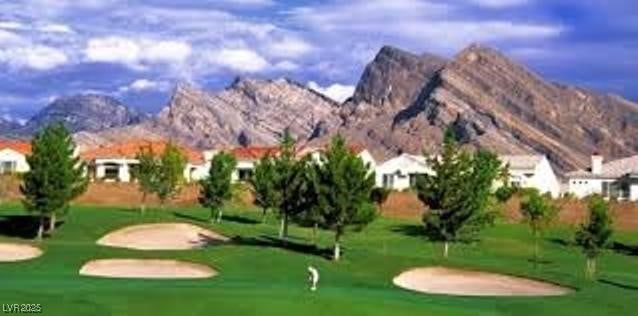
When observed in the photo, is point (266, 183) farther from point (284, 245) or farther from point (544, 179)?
point (544, 179)

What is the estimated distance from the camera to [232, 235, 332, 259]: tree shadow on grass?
68562 millimetres

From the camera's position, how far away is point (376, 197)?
10256cm

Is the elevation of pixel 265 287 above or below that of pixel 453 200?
below

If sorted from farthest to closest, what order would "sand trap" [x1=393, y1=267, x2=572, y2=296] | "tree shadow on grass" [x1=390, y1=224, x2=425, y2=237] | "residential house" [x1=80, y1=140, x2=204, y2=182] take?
1. "residential house" [x1=80, y1=140, x2=204, y2=182]
2. "tree shadow on grass" [x1=390, y1=224, x2=425, y2=237]
3. "sand trap" [x1=393, y1=267, x2=572, y2=296]

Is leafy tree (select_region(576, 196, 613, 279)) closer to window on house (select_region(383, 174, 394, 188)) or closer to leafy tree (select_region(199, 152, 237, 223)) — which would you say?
leafy tree (select_region(199, 152, 237, 223))

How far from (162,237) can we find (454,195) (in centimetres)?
1991

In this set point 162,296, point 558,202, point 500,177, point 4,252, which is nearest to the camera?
point 162,296

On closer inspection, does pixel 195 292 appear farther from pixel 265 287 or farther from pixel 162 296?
pixel 265 287

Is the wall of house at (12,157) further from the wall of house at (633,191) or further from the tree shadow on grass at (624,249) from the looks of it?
the tree shadow on grass at (624,249)

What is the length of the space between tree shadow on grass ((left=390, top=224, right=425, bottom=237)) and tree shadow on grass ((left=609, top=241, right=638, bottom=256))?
15.1 m

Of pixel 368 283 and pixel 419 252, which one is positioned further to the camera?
pixel 419 252

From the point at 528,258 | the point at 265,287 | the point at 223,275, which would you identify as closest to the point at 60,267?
the point at 223,275

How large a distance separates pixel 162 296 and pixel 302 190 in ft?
108

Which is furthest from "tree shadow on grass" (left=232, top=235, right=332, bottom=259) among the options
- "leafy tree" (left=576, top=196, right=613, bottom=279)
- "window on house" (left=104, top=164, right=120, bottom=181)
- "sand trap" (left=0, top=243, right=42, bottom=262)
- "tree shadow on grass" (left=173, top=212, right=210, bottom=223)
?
"window on house" (left=104, top=164, right=120, bottom=181)
